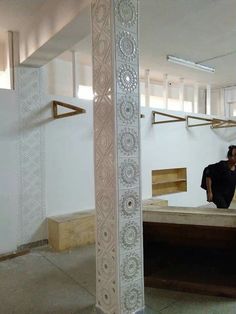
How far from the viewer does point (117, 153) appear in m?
1.99

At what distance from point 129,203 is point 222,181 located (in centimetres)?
199

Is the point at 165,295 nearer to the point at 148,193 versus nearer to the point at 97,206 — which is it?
the point at 97,206

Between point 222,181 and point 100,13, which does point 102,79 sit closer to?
point 100,13

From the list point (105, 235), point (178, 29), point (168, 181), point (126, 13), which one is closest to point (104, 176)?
point (105, 235)

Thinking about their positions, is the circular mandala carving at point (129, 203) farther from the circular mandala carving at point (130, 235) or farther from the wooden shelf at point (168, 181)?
the wooden shelf at point (168, 181)

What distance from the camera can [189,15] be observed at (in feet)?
11.1

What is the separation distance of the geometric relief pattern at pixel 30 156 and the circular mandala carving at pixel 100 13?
2067 millimetres

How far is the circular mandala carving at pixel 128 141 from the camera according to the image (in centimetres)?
202

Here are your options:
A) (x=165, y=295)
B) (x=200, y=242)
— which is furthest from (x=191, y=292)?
(x=200, y=242)

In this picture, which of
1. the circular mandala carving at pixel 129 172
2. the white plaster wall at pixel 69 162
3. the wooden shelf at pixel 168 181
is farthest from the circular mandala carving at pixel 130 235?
the wooden shelf at pixel 168 181

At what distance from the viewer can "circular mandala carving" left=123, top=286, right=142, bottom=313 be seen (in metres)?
2.06

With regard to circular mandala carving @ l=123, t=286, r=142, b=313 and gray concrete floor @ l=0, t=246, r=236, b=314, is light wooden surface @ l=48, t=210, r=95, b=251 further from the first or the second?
circular mandala carving @ l=123, t=286, r=142, b=313

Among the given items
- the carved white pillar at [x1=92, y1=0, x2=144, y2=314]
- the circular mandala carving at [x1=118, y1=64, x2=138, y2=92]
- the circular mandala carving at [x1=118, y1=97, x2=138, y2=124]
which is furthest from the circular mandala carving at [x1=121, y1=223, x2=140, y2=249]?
the circular mandala carving at [x1=118, y1=64, x2=138, y2=92]

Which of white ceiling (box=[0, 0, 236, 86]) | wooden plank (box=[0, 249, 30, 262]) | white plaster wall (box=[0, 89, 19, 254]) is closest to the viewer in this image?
white ceiling (box=[0, 0, 236, 86])
